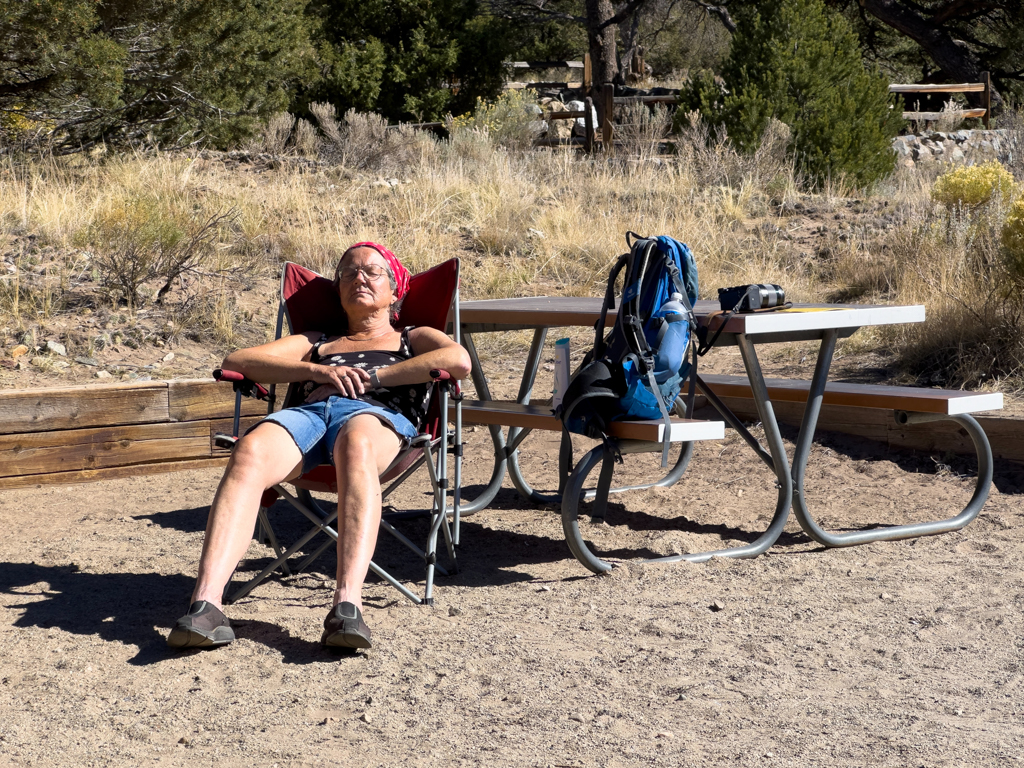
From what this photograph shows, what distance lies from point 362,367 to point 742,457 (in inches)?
88.3

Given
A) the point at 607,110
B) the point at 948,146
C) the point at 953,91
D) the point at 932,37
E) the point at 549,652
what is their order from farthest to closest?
the point at 932,37 → the point at 953,91 → the point at 607,110 → the point at 948,146 → the point at 549,652

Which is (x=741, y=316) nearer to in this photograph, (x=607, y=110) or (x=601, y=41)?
(x=607, y=110)

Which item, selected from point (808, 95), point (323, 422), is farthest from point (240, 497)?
point (808, 95)

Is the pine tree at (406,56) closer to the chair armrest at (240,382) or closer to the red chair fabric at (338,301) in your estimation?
the red chair fabric at (338,301)

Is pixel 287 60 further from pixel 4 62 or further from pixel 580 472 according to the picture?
pixel 580 472

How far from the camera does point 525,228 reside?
9.47 metres

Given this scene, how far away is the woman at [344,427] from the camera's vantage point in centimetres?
293

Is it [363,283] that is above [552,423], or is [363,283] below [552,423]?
above

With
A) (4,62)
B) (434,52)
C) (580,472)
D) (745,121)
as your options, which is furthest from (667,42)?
(580,472)

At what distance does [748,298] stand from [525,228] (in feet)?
19.7

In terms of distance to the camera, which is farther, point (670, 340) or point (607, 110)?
point (607, 110)

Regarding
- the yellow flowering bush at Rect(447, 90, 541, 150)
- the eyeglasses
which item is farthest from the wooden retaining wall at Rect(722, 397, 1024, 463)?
the yellow flowering bush at Rect(447, 90, 541, 150)

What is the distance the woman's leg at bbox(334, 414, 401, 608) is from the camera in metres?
2.96

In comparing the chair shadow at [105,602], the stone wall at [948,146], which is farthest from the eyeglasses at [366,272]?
the stone wall at [948,146]
